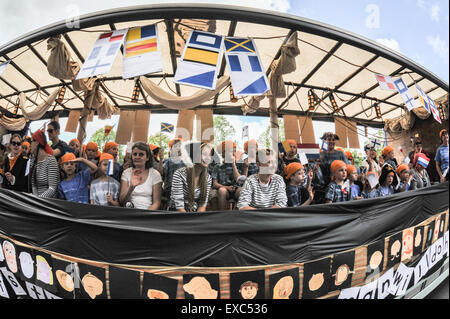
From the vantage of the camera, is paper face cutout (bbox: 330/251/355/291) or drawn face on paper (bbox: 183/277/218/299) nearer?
drawn face on paper (bbox: 183/277/218/299)

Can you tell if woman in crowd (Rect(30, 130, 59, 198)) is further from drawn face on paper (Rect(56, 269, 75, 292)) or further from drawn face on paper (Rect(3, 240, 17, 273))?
drawn face on paper (Rect(56, 269, 75, 292))

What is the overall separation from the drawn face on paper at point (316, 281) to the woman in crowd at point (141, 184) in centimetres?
173

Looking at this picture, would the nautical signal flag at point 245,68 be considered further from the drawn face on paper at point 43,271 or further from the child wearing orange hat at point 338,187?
the drawn face on paper at point 43,271

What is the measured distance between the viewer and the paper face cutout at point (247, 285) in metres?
1.93

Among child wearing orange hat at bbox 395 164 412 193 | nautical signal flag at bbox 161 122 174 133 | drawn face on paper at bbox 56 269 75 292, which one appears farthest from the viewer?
nautical signal flag at bbox 161 122 174 133

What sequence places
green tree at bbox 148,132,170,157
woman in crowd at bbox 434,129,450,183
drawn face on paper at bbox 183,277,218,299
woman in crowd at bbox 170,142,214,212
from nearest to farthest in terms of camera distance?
drawn face on paper at bbox 183,277,218,299, woman in crowd at bbox 170,142,214,212, woman in crowd at bbox 434,129,450,183, green tree at bbox 148,132,170,157

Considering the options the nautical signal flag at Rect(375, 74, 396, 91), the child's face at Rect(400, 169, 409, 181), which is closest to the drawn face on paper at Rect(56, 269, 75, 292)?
the nautical signal flag at Rect(375, 74, 396, 91)

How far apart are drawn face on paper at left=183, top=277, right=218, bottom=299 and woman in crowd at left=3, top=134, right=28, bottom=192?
9.60 ft

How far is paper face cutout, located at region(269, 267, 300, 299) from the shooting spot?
198 cm

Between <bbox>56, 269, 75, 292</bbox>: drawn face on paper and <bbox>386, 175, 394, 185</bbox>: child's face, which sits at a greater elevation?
<bbox>386, 175, 394, 185</bbox>: child's face

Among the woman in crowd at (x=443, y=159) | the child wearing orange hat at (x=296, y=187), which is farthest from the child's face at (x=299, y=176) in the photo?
the woman in crowd at (x=443, y=159)

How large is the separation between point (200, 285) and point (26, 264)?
1.88 meters

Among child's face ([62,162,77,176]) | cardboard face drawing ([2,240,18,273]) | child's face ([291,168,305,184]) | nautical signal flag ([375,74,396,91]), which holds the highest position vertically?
nautical signal flag ([375,74,396,91])
